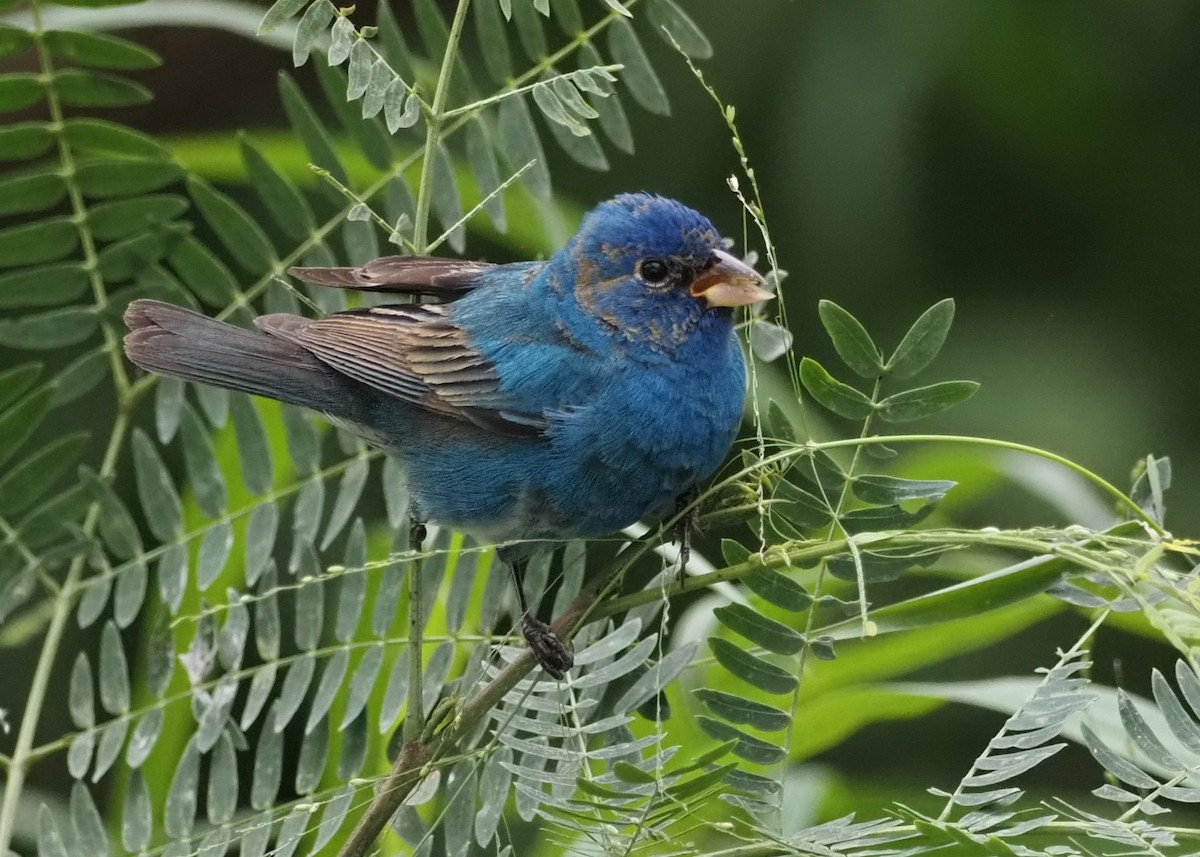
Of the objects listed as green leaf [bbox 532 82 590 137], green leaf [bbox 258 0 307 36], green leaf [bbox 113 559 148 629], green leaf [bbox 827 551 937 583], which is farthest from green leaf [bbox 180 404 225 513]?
green leaf [bbox 827 551 937 583]

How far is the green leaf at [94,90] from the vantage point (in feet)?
7.93

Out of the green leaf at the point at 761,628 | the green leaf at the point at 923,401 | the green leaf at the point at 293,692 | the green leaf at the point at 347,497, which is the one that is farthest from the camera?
the green leaf at the point at 347,497

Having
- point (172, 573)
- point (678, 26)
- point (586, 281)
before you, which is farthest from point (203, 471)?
point (678, 26)

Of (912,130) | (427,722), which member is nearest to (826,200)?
(912,130)

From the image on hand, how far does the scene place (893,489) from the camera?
1567mm

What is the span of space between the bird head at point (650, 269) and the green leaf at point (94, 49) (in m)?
0.81

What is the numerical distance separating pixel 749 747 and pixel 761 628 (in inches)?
5.4

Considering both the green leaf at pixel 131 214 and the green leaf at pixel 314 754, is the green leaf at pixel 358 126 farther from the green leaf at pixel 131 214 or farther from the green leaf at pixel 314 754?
the green leaf at pixel 314 754

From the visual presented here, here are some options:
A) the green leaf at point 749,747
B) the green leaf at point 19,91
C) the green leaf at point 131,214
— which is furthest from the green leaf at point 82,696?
the green leaf at point 749,747

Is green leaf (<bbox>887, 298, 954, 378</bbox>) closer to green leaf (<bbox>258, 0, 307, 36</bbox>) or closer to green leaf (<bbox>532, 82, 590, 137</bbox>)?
green leaf (<bbox>532, 82, 590, 137</bbox>)

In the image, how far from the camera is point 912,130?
13.4ft

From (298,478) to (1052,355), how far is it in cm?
231

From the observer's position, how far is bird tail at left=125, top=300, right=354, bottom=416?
7.61 feet

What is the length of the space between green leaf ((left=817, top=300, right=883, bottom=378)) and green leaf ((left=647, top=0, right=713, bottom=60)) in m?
0.74
